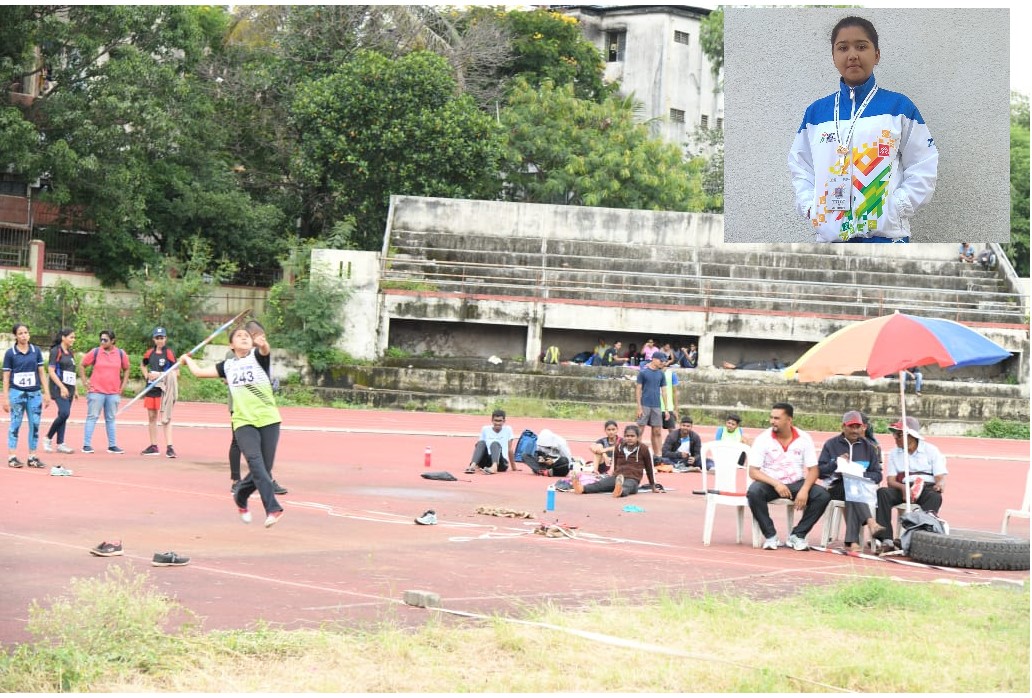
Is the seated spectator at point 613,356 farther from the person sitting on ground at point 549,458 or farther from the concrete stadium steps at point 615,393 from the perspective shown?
the person sitting on ground at point 549,458

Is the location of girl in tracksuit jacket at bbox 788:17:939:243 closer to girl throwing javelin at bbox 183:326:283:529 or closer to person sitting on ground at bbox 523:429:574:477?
girl throwing javelin at bbox 183:326:283:529

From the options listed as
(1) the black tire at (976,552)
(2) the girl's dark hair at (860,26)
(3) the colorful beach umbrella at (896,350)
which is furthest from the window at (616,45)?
(2) the girl's dark hair at (860,26)

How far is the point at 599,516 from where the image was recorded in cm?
1313

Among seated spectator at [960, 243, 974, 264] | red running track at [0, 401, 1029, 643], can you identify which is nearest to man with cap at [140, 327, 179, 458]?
red running track at [0, 401, 1029, 643]

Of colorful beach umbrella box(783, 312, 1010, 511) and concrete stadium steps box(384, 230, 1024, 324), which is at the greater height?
concrete stadium steps box(384, 230, 1024, 324)

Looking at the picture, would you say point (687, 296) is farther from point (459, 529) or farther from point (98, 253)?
point (459, 529)

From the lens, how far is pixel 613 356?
32844mm

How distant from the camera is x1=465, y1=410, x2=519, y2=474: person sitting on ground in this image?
17109 mm

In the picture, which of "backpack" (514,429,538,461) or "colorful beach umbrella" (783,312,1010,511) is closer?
"colorful beach umbrella" (783,312,1010,511)

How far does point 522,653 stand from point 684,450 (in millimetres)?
13028

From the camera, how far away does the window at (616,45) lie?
2147 inches

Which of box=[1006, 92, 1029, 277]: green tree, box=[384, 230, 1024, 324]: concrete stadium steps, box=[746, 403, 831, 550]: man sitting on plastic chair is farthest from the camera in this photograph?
box=[1006, 92, 1029, 277]: green tree

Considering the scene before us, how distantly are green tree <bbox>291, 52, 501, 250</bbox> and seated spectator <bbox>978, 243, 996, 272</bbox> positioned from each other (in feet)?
48.2

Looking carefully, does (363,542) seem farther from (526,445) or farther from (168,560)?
(526,445)
